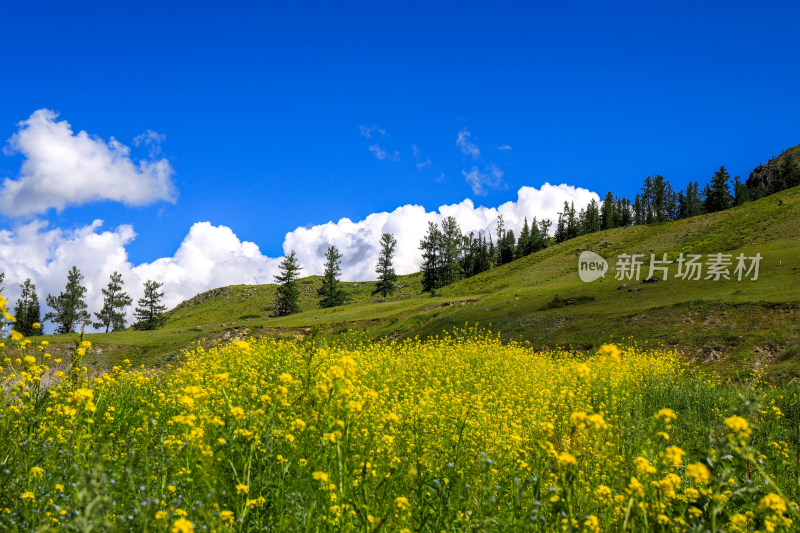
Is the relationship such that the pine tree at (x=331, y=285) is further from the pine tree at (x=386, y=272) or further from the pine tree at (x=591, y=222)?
the pine tree at (x=591, y=222)

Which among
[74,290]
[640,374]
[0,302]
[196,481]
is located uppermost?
[74,290]

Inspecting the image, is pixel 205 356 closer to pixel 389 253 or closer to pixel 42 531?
pixel 42 531

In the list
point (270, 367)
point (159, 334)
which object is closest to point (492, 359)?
point (270, 367)

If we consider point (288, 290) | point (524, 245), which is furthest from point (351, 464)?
point (524, 245)

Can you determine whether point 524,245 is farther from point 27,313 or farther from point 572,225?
point 27,313

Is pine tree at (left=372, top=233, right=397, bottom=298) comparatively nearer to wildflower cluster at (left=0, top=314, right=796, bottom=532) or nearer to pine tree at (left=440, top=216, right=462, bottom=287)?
pine tree at (left=440, top=216, right=462, bottom=287)

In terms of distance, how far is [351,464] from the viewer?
3.89 metres

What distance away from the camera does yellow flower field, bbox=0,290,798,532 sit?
2.81 metres

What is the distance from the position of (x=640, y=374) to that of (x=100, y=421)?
43.2ft

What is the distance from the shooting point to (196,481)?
159 inches

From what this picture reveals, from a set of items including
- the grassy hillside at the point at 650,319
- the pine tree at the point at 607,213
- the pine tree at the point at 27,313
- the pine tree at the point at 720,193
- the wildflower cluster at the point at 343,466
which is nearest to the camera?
the wildflower cluster at the point at 343,466

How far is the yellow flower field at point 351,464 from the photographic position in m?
2.81

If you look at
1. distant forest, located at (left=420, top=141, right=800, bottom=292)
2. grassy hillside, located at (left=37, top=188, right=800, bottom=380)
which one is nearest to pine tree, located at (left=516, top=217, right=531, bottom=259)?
distant forest, located at (left=420, top=141, right=800, bottom=292)

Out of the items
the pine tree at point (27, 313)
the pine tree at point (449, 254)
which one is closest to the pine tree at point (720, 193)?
the pine tree at point (449, 254)
